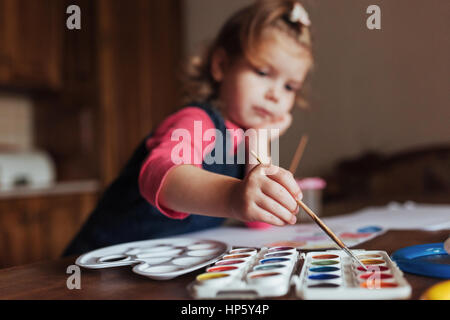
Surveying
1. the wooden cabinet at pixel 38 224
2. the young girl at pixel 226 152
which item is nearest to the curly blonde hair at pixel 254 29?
the young girl at pixel 226 152

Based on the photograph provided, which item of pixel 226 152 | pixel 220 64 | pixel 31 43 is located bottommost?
pixel 226 152

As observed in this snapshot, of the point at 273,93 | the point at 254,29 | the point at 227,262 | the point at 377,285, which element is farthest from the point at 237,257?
the point at 254,29

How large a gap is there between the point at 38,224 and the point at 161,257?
1.67 metres

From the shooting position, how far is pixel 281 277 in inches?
11.7

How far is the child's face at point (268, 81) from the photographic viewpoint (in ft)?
1.76

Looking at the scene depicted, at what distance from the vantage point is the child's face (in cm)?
54

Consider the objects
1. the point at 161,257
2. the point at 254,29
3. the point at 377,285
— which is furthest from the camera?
the point at 254,29

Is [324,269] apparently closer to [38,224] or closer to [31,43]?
[38,224]

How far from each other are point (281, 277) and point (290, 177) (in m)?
0.09

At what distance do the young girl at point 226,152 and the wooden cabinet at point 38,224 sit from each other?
1.16 m

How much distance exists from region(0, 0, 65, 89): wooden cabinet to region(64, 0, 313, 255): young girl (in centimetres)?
157

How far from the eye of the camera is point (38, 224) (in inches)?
75.5
